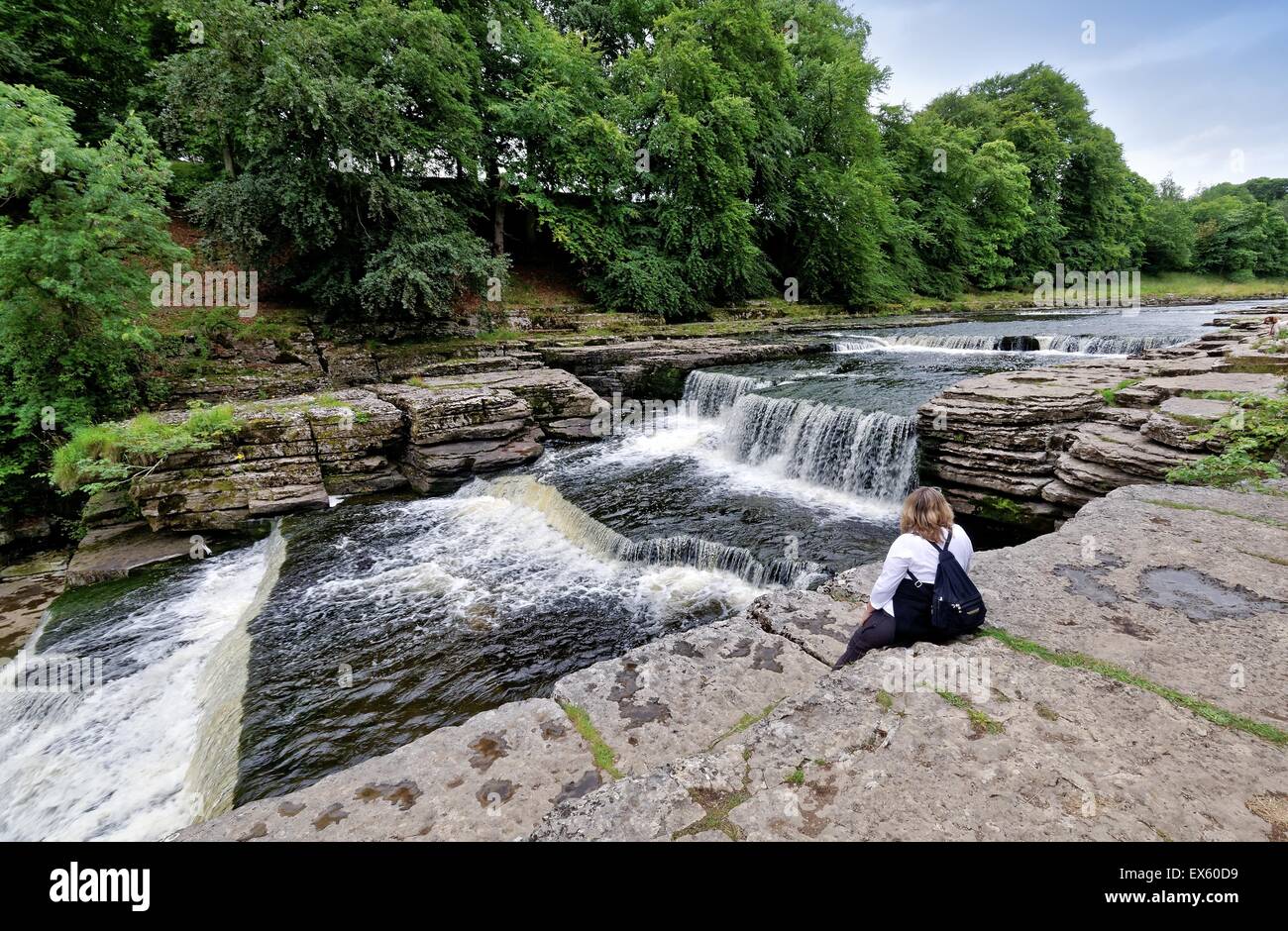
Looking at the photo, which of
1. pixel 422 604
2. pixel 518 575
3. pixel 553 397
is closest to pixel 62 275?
pixel 553 397

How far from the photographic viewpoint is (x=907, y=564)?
2924mm

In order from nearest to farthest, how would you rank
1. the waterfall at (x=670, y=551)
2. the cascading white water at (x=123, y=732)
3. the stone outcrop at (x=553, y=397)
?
the cascading white water at (x=123, y=732)
the waterfall at (x=670, y=551)
the stone outcrop at (x=553, y=397)

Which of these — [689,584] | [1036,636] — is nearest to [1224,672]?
[1036,636]

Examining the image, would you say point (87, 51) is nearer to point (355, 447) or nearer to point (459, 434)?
point (355, 447)

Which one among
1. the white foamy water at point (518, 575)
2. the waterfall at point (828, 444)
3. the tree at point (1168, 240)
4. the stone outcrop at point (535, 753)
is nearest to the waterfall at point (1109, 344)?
the waterfall at point (828, 444)

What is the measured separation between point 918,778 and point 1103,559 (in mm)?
2495

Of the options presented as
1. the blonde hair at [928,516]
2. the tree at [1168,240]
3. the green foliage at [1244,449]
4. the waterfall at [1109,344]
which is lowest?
the blonde hair at [928,516]

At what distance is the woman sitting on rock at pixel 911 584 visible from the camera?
2861 millimetres

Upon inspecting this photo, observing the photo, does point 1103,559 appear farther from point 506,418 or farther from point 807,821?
point 506,418

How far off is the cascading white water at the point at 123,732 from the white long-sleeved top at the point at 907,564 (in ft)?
17.6

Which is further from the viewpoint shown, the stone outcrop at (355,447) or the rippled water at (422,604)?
the stone outcrop at (355,447)

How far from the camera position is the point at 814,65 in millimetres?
24859

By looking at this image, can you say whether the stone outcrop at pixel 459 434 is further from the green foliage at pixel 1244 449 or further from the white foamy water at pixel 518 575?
the green foliage at pixel 1244 449
